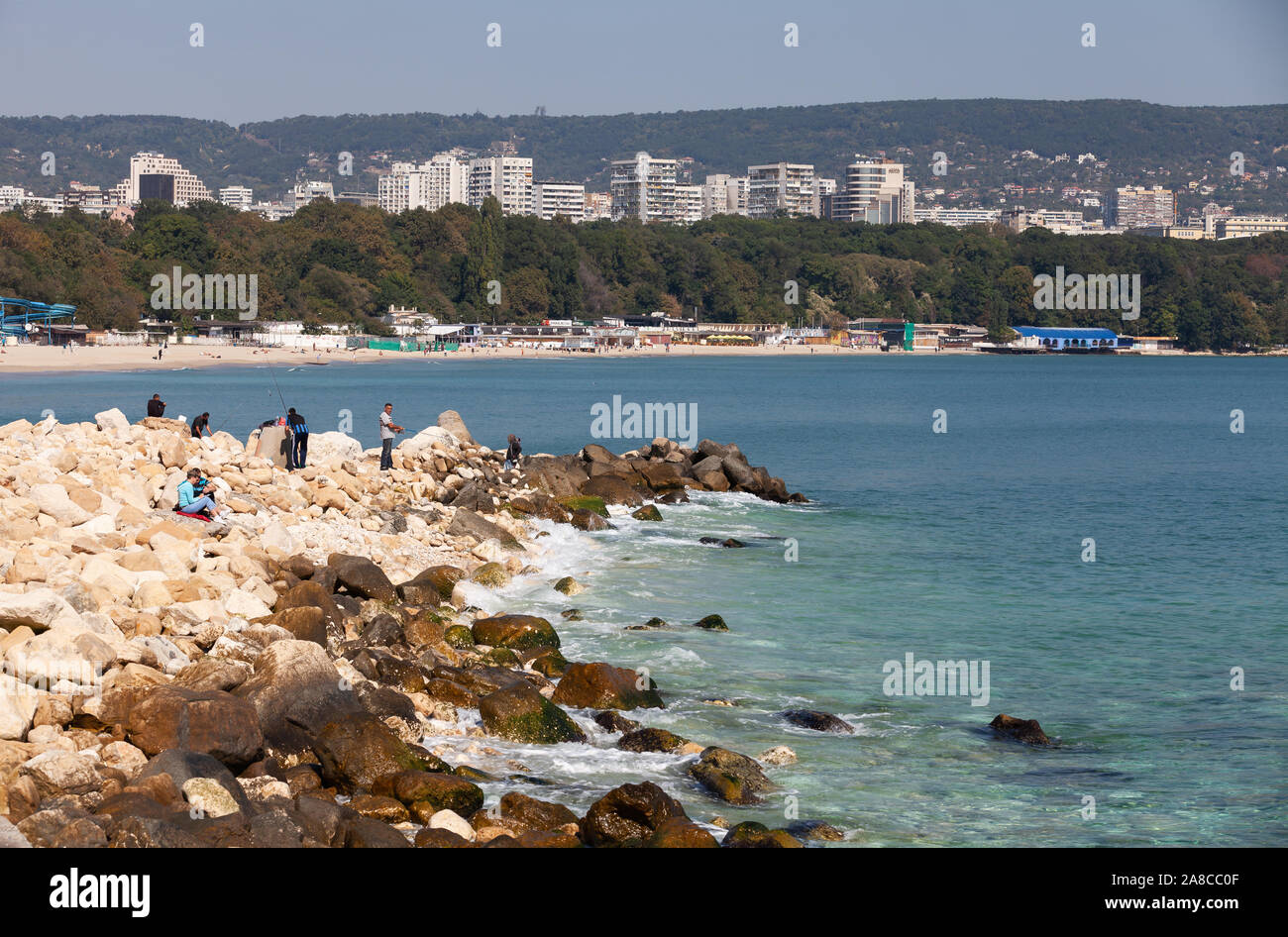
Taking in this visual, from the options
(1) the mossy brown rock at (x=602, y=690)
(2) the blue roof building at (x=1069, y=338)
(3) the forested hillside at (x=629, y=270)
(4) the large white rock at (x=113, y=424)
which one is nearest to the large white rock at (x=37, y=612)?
(1) the mossy brown rock at (x=602, y=690)

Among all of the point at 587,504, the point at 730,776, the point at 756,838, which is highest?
the point at 587,504

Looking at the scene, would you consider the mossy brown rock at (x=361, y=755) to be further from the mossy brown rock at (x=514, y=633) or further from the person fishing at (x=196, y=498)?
the person fishing at (x=196, y=498)

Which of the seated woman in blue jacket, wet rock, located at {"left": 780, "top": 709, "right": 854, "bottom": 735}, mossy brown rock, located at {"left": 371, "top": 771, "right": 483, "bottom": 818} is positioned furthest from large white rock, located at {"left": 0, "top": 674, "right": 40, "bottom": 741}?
the seated woman in blue jacket

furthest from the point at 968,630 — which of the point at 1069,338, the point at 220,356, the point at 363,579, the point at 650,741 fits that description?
the point at 1069,338

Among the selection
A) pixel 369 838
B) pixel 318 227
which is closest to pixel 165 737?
pixel 369 838

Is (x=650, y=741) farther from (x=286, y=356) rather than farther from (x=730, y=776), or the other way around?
(x=286, y=356)

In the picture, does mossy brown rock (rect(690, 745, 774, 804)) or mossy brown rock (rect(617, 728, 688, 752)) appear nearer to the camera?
mossy brown rock (rect(690, 745, 774, 804))

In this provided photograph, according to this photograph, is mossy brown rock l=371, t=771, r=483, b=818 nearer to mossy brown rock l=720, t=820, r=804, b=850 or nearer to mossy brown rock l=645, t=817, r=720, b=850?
mossy brown rock l=645, t=817, r=720, b=850
